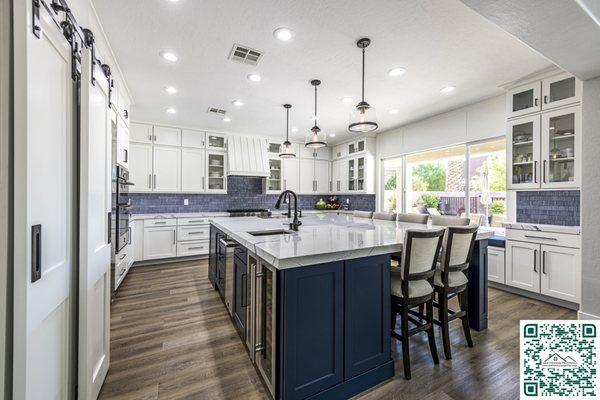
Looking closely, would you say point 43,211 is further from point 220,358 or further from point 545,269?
point 545,269

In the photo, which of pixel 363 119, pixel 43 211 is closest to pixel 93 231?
pixel 43 211

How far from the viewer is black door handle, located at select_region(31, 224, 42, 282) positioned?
94cm

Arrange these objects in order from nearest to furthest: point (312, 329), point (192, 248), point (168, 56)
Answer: point (312, 329)
point (168, 56)
point (192, 248)

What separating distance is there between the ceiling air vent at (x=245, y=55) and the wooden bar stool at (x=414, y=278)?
7.36ft

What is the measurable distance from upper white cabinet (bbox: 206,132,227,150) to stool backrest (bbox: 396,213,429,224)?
3983 mm

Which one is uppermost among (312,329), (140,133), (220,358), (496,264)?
(140,133)

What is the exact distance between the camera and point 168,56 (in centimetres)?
269

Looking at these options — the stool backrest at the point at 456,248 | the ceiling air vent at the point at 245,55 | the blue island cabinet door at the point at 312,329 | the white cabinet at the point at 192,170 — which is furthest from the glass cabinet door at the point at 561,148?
the white cabinet at the point at 192,170

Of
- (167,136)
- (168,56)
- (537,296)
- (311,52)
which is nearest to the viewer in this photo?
(311,52)

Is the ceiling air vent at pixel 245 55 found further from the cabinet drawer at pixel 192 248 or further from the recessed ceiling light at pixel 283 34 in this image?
the cabinet drawer at pixel 192 248

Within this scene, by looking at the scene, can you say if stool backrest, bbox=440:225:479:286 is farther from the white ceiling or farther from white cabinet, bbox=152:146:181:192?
white cabinet, bbox=152:146:181:192

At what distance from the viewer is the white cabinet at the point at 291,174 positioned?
21.1 feet

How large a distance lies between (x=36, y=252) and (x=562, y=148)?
4.60 metres

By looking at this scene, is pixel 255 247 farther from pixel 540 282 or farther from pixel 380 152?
pixel 380 152
